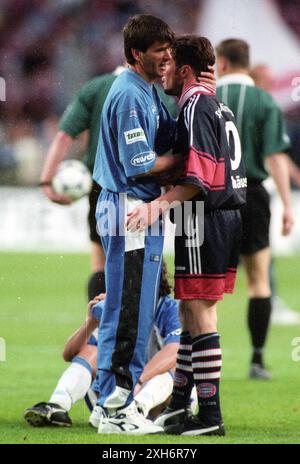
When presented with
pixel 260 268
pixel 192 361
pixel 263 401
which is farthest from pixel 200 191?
pixel 260 268

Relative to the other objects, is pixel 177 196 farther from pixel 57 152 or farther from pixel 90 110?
pixel 57 152

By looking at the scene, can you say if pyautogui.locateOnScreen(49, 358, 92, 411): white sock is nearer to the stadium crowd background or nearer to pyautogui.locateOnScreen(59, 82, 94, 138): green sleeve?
pyautogui.locateOnScreen(59, 82, 94, 138): green sleeve

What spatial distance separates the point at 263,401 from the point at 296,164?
462 inches

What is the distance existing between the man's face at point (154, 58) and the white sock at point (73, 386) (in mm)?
1266

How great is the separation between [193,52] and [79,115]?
1.58 meters

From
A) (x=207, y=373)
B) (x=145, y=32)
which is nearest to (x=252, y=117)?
(x=145, y=32)

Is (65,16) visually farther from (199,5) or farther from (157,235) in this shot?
(157,235)

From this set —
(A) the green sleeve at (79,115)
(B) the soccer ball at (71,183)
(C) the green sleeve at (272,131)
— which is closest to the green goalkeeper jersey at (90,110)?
(A) the green sleeve at (79,115)

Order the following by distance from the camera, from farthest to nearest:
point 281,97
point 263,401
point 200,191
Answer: point 281,97 → point 263,401 → point 200,191

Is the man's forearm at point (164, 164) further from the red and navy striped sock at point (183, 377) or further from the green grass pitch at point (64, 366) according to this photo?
the green grass pitch at point (64, 366)

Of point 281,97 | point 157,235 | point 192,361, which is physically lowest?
point 192,361

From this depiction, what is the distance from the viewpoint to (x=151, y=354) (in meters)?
4.88

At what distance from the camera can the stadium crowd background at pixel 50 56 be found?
15.0 meters
